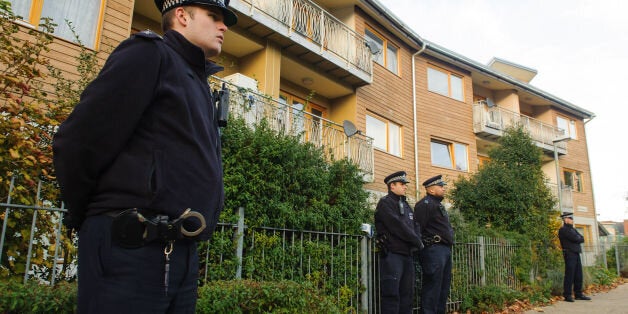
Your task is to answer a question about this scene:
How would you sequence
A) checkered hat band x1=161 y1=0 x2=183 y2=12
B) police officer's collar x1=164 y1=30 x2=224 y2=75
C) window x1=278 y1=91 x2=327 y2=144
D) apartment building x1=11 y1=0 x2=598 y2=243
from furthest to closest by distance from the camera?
1. window x1=278 y1=91 x2=327 y2=144
2. apartment building x1=11 y1=0 x2=598 y2=243
3. checkered hat band x1=161 y1=0 x2=183 y2=12
4. police officer's collar x1=164 y1=30 x2=224 y2=75

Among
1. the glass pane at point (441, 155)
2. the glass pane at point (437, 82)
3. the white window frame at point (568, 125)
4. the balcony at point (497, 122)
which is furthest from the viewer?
the white window frame at point (568, 125)

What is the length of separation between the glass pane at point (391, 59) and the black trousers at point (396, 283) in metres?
10.3

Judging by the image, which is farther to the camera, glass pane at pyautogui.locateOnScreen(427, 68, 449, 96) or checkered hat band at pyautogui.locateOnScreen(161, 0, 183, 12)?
glass pane at pyautogui.locateOnScreen(427, 68, 449, 96)

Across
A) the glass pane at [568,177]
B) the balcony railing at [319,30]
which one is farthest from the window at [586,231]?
the balcony railing at [319,30]

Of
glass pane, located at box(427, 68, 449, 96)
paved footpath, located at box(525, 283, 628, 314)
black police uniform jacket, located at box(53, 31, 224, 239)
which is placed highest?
glass pane, located at box(427, 68, 449, 96)

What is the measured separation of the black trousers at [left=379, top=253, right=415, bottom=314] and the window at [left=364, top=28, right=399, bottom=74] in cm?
964

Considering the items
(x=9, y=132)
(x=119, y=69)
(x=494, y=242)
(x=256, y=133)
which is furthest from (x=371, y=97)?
(x=119, y=69)

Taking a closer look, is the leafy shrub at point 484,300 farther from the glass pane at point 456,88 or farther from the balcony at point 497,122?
the glass pane at point 456,88

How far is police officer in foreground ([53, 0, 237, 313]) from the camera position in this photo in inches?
59.9

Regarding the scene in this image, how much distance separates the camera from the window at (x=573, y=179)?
23344 mm

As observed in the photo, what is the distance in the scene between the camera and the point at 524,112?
22.9 meters

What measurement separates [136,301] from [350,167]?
5297 mm

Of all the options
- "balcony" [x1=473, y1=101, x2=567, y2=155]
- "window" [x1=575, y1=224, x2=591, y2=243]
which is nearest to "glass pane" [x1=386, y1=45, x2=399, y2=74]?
"balcony" [x1=473, y1=101, x2=567, y2=155]

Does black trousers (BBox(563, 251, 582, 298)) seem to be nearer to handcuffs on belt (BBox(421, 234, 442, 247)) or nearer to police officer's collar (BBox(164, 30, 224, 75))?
handcuffs on belt (BBox(421, 234, 442, 247))
